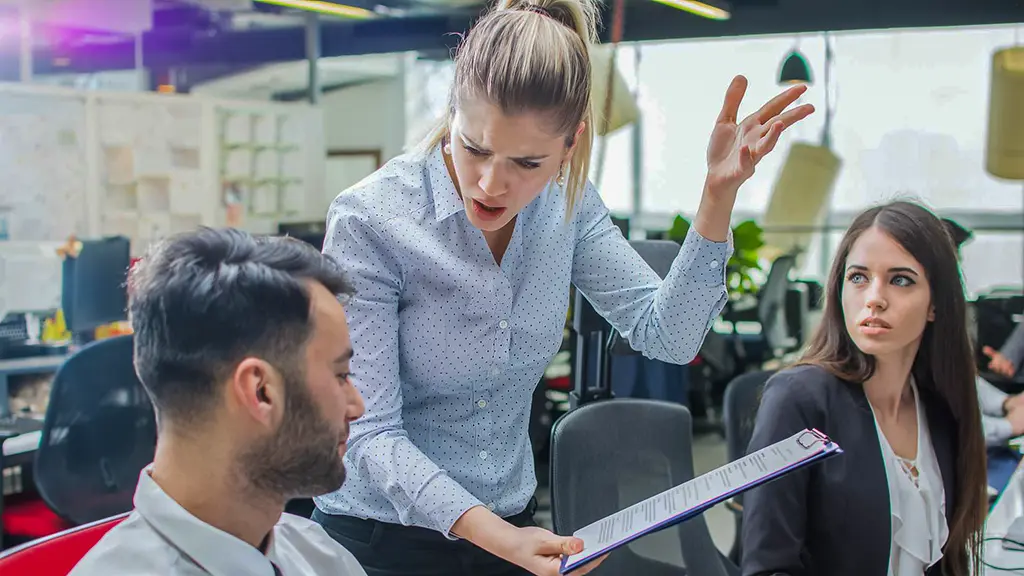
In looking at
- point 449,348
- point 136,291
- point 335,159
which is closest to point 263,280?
point 136,291

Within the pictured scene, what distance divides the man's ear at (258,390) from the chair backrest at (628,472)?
36.9 inches

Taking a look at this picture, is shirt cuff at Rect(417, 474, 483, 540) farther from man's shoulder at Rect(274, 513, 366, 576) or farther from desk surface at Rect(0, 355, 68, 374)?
desk surface at Rect(0, 355, 68, 374)

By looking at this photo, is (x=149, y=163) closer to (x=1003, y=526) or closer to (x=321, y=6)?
(x=321, y=6)

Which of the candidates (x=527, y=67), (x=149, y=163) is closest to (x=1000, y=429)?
(x=527, y=67)

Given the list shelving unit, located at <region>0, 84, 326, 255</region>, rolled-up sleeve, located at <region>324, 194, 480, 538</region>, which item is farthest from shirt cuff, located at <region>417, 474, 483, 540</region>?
shelving unit, located at <region>0, 84, 326, 255</region>

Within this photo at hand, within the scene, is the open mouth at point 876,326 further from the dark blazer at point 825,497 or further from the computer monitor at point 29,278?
the computer monitor at point 29,278

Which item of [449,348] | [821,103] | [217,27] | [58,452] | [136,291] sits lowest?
[58,452]

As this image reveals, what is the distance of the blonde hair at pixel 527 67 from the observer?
1107 mm

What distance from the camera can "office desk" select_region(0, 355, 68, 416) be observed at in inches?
148

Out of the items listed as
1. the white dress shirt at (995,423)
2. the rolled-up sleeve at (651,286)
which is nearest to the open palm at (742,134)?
the rolled-up sleeve at (651,286)

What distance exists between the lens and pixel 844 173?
8062 mm

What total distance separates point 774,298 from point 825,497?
4.92m

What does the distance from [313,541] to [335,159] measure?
8692 mm

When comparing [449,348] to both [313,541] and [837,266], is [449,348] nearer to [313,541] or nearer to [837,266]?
[313,541]
